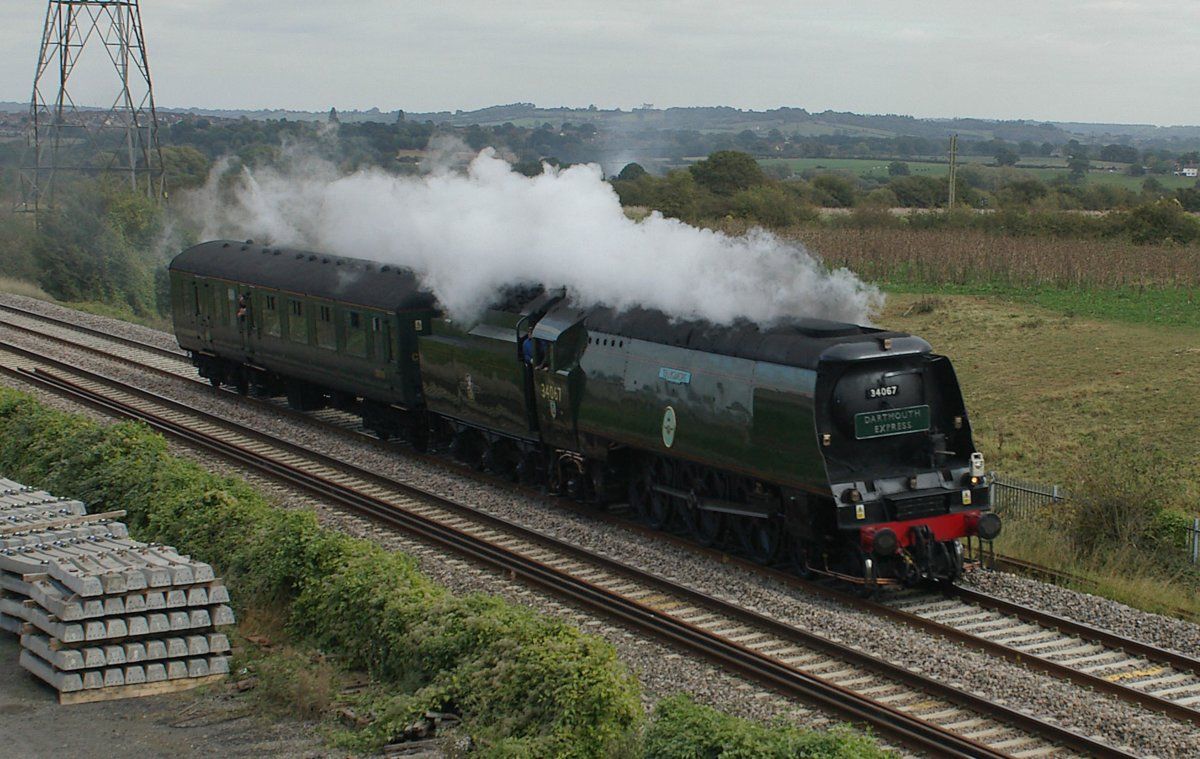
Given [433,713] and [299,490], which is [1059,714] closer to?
[433,713]

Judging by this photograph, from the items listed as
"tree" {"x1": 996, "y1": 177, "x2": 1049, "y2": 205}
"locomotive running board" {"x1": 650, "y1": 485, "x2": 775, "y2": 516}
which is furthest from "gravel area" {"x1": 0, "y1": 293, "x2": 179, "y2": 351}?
"tree" {"x1": 996, "y1": 177, "x2": 1049, "y2": 205}

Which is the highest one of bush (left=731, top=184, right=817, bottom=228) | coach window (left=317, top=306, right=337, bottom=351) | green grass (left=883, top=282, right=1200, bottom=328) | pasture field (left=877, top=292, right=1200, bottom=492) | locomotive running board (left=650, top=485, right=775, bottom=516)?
bush (left=731, top=184, right=817, bottom=228)

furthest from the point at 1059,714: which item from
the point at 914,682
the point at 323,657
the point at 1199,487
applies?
the point at 1199,487

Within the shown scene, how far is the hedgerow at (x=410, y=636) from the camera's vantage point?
917cm

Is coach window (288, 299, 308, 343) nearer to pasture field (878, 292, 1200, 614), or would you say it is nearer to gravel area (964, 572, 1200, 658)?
pasture field (878, 292, 1200, 614)

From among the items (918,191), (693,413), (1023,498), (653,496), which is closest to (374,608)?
(693,413)

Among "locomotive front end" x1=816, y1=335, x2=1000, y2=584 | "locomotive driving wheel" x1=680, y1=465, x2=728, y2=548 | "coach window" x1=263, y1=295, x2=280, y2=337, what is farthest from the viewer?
"coach window" x1=263, y1=295, x2=280, y2=337

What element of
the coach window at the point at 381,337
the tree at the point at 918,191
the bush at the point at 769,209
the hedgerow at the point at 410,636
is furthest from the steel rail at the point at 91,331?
the tree at the point at 918,191

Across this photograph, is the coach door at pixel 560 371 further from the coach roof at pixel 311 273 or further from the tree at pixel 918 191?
the tree at pixel 918 191

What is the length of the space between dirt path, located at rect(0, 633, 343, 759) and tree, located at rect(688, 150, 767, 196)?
5553cm

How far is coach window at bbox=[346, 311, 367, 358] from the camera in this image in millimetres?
22602

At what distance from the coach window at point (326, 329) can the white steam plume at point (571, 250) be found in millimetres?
1647

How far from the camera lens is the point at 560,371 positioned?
18016mm

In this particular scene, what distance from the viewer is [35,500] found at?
623 inches
